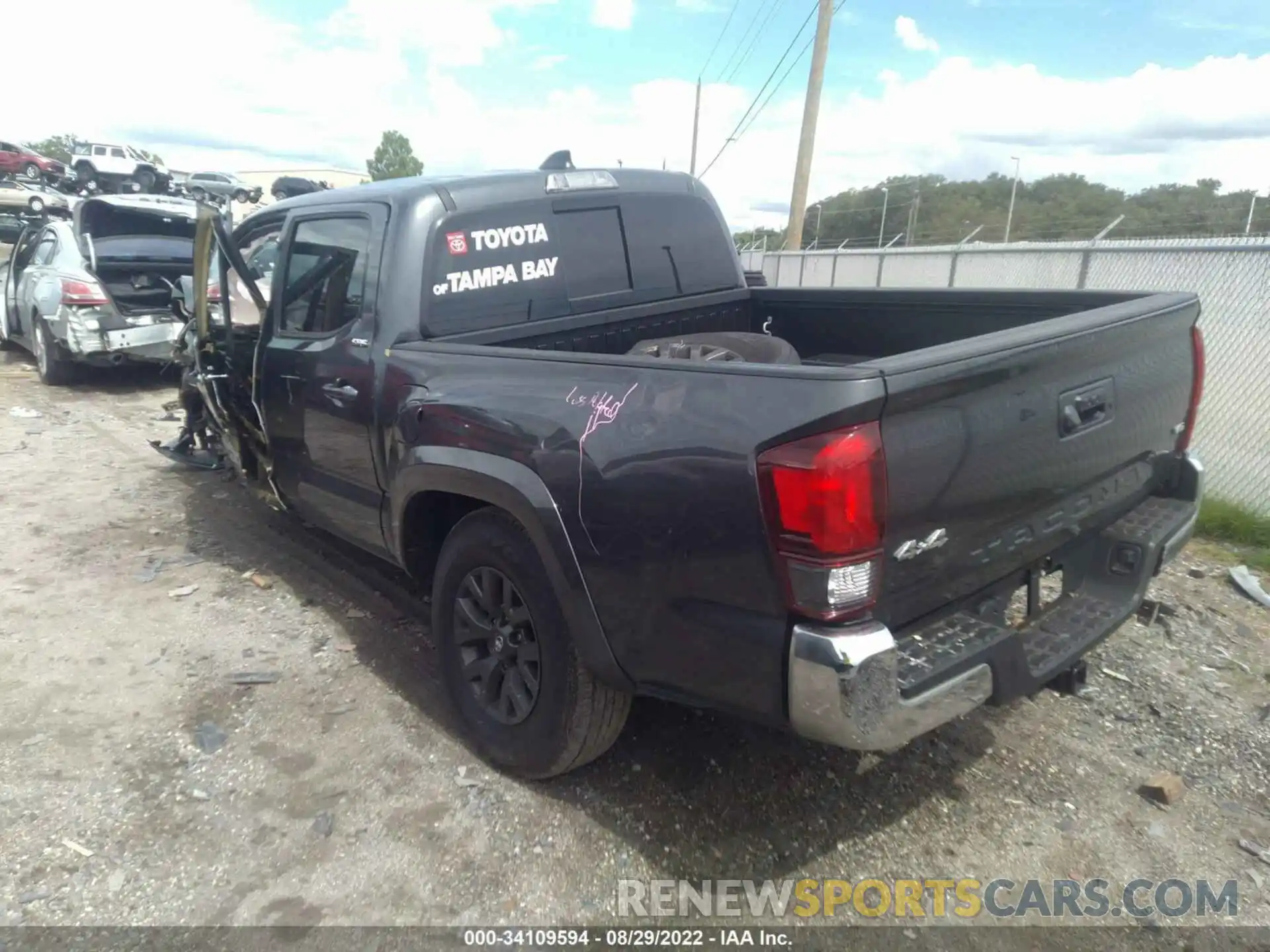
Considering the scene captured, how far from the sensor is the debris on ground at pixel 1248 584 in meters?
4.61

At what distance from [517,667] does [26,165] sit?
42699 mm

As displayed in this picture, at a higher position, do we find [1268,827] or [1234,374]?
[1234,374]

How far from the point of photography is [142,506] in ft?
20.1

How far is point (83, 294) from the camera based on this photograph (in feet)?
29.0

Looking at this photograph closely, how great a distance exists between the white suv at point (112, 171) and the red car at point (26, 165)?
2297mm

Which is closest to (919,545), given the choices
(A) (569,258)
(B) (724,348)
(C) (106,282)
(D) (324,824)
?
(B) (724,348)

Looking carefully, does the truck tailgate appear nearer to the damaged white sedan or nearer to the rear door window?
the rear door window

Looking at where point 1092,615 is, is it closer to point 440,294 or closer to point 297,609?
point 440,294

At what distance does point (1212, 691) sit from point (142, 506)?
633cm

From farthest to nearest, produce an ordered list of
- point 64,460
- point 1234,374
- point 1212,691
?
point 64,460 < point 1234,374 < point 1212,691

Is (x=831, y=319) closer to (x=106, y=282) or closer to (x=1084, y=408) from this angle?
(x=1084, y=408)

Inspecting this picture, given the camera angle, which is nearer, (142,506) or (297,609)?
(297,609)

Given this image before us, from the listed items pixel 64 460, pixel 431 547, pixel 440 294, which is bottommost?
pixel 64 460

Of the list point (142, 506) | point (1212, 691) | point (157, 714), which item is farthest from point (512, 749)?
point (142, 506)
